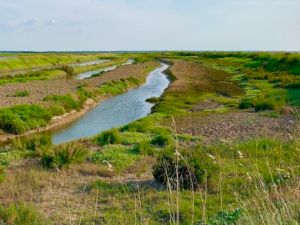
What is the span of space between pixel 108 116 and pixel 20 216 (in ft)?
73.7

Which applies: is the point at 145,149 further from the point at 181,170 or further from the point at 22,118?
the point at 22,118

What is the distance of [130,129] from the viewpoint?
21359mm

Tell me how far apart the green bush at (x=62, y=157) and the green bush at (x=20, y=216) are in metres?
4.15

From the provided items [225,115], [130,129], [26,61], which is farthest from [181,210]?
[26,61]

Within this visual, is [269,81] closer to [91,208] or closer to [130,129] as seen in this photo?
[130,129]

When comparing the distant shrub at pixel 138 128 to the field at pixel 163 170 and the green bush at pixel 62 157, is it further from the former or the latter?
the green bush at pixel 62 157

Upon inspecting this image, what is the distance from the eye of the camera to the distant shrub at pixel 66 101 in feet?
106

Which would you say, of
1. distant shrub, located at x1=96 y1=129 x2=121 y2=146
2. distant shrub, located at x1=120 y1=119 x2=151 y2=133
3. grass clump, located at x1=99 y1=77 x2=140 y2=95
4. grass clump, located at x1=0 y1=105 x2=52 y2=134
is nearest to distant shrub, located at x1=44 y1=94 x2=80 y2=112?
grass clump, located at x1=0 y1=105 x2=52 y2=134

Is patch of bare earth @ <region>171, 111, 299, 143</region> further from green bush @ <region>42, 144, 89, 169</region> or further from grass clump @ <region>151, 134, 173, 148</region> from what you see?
green bush @ <region>42, 144, 89, 169</region>

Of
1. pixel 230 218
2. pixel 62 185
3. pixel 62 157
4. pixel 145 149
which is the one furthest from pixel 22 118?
pixel 230 218

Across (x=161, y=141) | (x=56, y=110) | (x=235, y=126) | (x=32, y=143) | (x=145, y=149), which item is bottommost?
(x=56, y=110)

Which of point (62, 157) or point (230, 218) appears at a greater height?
point (230, 218)

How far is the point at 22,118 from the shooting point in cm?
2630

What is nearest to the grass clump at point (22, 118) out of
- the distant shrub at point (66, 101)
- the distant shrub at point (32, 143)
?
the distant shrub at point (66, 101)
